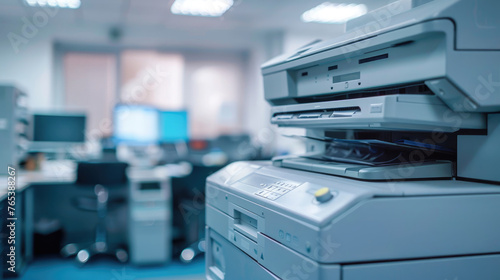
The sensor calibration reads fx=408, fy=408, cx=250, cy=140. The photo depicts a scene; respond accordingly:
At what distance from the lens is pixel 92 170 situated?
3.18 m

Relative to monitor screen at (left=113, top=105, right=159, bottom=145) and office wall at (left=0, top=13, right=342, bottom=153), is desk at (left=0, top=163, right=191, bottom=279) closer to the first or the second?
monitor screen at (left=113, top=105, right=159, bottom=145)

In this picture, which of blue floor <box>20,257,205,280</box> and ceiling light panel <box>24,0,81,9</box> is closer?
blue floor <box>20,257,205,280</box>

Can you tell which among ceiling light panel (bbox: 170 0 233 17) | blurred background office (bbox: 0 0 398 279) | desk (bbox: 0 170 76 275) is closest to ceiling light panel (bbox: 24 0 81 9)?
blurred background office (bbox: 0 0 398 279)

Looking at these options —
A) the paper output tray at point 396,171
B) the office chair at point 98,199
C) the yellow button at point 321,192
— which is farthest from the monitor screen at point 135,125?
the yellow button at point 321,192

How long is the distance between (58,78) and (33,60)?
0.50 m

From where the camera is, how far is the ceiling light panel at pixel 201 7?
15.0 feet

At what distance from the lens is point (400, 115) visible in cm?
77

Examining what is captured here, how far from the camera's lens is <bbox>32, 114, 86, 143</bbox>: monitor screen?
140 inches

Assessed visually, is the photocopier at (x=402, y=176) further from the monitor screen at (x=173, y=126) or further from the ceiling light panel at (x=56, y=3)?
the ceiling light panel at (x=56, y=3)

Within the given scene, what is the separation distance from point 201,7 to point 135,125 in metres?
1.81

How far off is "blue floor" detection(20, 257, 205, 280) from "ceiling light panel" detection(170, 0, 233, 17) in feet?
9.22

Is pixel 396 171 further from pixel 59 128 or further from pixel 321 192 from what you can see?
pixel 59 128

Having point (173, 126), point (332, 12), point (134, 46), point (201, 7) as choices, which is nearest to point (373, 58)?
point (173, 126)

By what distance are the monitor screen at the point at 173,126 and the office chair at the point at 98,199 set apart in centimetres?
67
